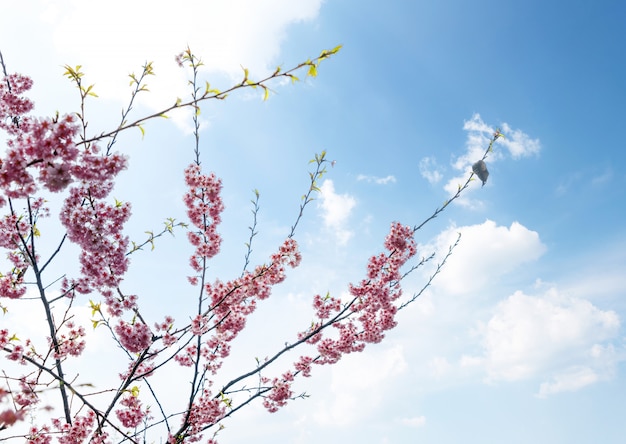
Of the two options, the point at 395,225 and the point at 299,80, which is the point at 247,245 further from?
the point at 299,80

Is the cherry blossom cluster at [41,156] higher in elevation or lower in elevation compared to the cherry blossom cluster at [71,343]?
lower

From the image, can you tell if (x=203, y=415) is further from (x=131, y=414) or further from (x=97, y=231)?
(x=97, y=231)

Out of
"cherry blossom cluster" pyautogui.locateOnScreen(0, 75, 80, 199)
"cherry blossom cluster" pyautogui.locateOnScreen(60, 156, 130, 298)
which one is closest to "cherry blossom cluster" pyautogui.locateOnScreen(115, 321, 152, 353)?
"cherry blossom cluster" pyautogui.locateOnScreen(60, 156, 130, 298)

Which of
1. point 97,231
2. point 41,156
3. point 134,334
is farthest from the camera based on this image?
point 134,334

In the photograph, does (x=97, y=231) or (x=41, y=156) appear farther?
(x=97, y=231)

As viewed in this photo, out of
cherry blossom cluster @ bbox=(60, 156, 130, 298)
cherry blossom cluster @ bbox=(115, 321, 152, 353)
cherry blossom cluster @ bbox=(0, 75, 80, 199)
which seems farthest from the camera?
cherry blossom cluster @ bbox=(115, 321, 152, 353)

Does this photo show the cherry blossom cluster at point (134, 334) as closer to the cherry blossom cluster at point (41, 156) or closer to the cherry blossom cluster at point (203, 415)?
the cherry blossom cluster at point (203, 415)

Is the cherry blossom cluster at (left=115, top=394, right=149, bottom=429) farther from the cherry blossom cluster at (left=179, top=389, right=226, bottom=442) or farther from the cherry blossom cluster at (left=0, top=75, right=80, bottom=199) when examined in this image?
the cherry blossom cluster at (left=0, top=75, right=80, bottom=199)

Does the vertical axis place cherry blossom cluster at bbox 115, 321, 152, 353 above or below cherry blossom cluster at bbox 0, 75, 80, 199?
above

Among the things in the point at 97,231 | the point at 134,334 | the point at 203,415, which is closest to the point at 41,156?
the point at 97,231

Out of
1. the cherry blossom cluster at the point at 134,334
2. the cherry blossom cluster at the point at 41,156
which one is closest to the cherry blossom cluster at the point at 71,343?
the cherry blossom cluster at the point at 134,334

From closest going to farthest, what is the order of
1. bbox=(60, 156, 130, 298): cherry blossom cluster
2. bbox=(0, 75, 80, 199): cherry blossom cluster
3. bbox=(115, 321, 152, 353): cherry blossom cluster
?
bbox=(0, 75, 80, 199): cherry blossom cluster < bbox=(60, 156, 130, 298): cherry blossom cluster < bbox=(115, 321, 152, 353): cherry blossom cluster

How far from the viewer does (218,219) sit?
24.0 ft

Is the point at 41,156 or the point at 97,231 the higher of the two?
the point at 97,231
